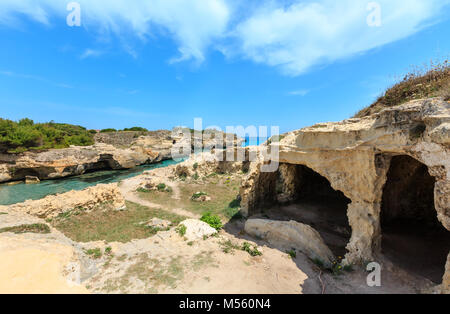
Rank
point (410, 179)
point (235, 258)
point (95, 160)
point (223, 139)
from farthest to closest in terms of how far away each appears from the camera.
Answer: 1. point (223, 139)
2. point (95, 160)
3. point (410, 179)
4. point (235, 258)

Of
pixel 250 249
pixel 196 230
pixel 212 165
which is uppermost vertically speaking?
pixel 212 165

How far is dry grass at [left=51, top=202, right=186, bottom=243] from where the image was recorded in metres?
9.79

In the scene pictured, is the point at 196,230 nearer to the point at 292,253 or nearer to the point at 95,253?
the point at 95,253

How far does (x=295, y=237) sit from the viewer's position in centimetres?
844

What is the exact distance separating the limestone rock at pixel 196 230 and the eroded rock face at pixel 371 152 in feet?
16.8

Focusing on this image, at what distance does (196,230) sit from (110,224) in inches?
225

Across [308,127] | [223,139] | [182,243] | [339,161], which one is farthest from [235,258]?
[223,139]

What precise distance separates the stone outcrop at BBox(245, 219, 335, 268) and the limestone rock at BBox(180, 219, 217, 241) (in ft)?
7.21

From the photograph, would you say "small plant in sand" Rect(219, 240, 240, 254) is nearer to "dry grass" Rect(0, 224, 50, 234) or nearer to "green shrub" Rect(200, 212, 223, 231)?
"green shrub" Rect(200, 212, 223, 231)

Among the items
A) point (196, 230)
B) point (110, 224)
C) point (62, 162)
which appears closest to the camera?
point (196, 230)

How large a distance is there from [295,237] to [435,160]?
5293 millimetres

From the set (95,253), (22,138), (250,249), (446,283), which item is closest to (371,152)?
(446,283)

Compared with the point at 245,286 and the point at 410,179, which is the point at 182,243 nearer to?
the point at 245,286
